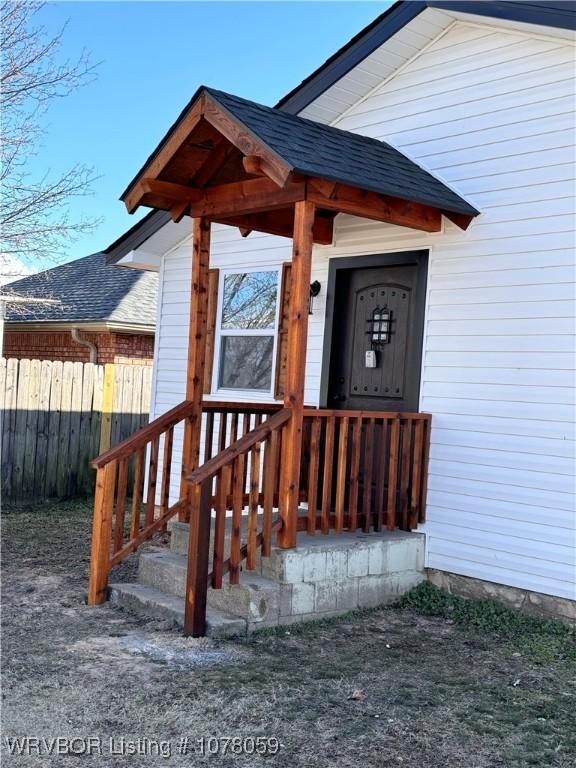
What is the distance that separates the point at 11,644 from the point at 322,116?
5.09 metres

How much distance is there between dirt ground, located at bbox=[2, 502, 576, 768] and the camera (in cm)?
335

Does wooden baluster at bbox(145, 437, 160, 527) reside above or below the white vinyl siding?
below

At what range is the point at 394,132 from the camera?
6727mm

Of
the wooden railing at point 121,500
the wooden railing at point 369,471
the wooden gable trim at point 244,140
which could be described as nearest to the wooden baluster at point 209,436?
the wooden railing at point 121,500

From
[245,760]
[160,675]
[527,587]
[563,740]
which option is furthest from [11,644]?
[527,587]

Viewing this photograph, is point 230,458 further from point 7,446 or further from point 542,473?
point 7,446

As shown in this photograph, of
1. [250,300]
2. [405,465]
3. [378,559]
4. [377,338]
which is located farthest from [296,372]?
[250,300]

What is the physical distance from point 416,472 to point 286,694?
2458mm

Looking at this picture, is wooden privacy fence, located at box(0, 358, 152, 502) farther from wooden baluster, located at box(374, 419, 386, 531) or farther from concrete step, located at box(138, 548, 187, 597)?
wooden baluster, located at box(374, 419, 386, 531)

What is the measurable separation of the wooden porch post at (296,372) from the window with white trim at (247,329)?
2.43m

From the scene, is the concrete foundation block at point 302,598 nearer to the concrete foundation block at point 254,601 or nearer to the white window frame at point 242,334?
the concrete foundation block at point 254,601

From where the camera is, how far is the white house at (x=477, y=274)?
5477mm

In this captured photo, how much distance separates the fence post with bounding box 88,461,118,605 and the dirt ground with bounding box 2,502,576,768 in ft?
0.63

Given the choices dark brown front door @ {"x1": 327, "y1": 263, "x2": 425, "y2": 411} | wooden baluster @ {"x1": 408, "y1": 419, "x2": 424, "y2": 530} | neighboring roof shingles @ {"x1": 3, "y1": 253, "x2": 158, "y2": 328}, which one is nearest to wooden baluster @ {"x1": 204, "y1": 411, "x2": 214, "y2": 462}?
dark brown front door @ {"x1": 327, "y1": 263, "x2": 425, "y2": 411}
